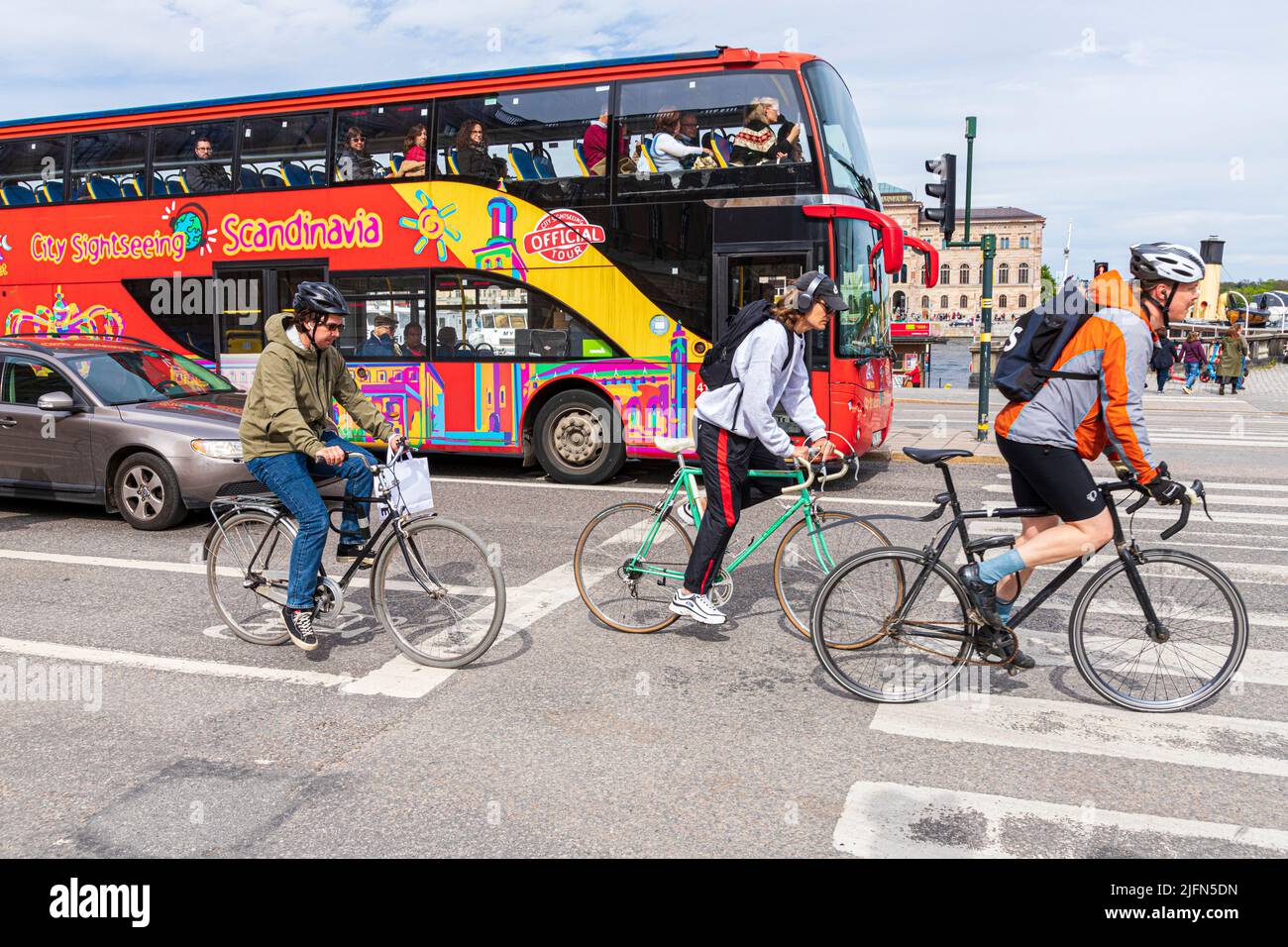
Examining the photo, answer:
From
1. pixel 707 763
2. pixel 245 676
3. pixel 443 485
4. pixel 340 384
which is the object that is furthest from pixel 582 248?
pixel 707 763

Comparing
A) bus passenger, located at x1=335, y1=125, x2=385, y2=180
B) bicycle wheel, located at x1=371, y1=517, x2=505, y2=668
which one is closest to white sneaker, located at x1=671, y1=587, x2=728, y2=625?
bicycle wheel, located at x1=371, y1=517, x2=505, y2=668

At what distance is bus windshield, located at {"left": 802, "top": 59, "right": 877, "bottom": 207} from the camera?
32.0ft

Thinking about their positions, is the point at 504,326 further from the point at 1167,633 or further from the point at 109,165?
the point at 1167,633

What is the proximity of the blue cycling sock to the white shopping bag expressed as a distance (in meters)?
2.51

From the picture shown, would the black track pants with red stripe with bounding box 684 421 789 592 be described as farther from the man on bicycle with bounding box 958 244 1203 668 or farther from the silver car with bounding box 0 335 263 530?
the silver car with bounding box 0 335 263 530

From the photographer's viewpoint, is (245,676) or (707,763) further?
(245,676)

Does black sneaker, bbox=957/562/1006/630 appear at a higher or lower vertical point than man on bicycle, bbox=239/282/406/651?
lower

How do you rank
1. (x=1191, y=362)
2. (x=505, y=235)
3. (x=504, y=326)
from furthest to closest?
(x=1191, y=362), (x=504, y=326), (x=505, y=235)

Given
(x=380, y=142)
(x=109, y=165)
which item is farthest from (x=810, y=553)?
(x=109, y=165)

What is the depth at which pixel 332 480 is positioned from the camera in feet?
17.1

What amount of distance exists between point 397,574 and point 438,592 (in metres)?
0.22

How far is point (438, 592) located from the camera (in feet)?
16.7
